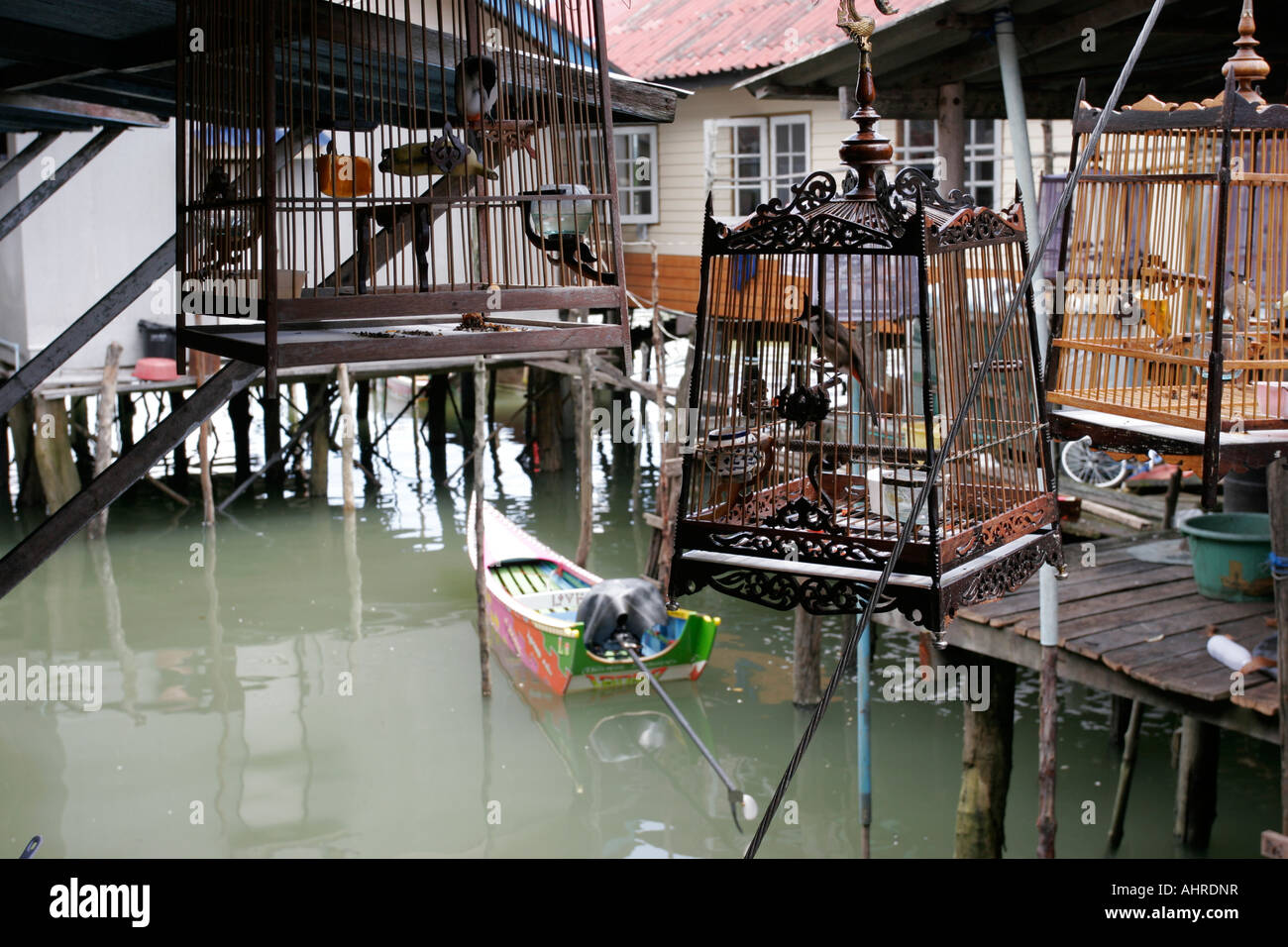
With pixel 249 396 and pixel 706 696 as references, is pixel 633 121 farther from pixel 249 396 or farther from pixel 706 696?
pixel 249 396

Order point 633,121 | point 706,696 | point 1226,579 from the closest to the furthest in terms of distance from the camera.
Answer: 1. point 633,121
2. point 1226,579
3. point 706,696

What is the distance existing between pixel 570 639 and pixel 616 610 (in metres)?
0.52

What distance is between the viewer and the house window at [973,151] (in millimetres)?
14375

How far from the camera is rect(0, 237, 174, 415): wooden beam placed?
15.5 ft

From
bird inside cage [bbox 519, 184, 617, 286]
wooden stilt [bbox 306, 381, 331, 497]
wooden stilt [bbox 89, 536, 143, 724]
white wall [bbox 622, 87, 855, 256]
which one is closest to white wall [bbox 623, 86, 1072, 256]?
white wall [bbox 622, 87, 855, 256]

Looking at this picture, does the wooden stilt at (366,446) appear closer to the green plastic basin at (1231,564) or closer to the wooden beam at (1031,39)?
the wooden beam at (1031,39)

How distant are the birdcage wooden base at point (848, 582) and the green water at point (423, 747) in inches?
262

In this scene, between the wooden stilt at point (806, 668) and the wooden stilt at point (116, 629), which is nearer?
the wooden stilt at point (806, 668)

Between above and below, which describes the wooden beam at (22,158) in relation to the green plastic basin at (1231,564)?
above

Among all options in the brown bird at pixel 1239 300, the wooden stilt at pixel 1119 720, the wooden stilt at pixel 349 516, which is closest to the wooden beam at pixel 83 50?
the brown bird at pixel 1239 300

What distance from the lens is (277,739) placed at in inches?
455

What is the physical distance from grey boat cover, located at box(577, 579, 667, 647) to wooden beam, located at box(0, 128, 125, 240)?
6.92 meters
